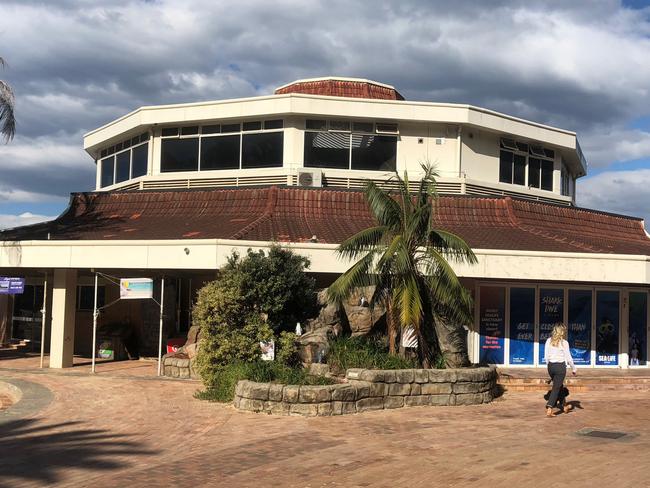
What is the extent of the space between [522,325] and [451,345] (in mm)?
4827

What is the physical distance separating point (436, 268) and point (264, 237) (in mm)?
5755

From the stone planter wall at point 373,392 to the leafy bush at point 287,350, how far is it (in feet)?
6.43

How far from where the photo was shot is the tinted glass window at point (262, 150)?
25.3m

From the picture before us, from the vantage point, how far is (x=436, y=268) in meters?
15.1

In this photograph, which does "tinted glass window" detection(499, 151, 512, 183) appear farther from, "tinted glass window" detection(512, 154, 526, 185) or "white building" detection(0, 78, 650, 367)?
"tinted glass window" detection(512, 154, 526, 185)

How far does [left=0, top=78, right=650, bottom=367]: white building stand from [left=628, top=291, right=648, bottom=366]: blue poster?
5 centimetres

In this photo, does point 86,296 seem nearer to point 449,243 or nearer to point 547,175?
Result: point 449,243

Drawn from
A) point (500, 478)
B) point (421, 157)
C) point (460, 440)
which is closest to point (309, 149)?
point (421, 157)

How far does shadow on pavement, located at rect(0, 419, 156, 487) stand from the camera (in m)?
8.92

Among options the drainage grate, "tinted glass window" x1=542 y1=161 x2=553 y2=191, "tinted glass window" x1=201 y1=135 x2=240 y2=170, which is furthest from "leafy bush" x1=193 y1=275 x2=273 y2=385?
"tinted glass window" x1=542 y1=161 x2=553 y2=191

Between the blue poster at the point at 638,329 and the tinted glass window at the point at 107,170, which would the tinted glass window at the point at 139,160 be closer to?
the tinted glass window at the point at 107,170

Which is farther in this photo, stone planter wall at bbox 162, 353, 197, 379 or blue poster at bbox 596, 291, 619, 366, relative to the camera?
blue poster at bbox 596, 291, 619, 366

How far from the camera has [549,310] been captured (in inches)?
802

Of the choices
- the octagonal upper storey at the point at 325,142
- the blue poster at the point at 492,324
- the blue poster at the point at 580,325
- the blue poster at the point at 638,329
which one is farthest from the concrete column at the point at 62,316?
the blue poster at the point at 638,329
